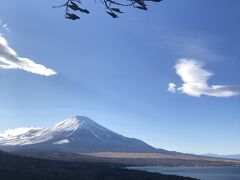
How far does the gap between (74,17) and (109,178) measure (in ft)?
413

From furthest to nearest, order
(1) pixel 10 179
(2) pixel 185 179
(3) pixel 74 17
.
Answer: (2) pixel 185 179, (1) pixel 10 179, (3) pixel 74 17

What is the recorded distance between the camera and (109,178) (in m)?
136

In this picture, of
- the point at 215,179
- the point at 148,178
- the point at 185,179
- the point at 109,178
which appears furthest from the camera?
the point at 215,179

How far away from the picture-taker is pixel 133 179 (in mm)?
139625

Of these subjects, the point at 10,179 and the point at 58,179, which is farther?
Answer: the point at 58,179

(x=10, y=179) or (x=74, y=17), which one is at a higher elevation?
(x=74, y=17)

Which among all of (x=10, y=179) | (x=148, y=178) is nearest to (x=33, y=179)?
(x=10, y=179)

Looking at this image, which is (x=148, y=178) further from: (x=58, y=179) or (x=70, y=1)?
(x=70, y=1)

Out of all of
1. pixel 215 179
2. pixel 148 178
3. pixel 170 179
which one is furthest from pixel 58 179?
pixel 215 179

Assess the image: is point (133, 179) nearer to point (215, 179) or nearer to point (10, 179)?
point (10, 179)

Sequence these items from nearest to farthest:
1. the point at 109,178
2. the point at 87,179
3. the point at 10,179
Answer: the point at 10,179 → the point at 87,179 → the point at 109,178

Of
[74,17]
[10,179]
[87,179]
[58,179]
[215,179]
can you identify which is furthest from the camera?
[215,179]

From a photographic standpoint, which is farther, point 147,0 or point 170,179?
point 170,179

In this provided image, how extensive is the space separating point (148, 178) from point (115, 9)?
139685mm
